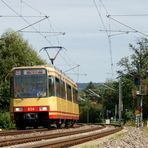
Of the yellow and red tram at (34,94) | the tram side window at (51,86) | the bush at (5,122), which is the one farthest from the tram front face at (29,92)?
the bush at (5,122)

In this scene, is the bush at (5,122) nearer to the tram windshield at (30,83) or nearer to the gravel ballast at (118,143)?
the tram windshield at (30,83)

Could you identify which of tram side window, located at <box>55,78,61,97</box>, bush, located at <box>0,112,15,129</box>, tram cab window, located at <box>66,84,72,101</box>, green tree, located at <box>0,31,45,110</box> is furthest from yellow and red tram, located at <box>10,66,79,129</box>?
green tree, located at <box>0,31,45,110</box>

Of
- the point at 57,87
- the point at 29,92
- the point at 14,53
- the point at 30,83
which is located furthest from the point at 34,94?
the point at 14,53

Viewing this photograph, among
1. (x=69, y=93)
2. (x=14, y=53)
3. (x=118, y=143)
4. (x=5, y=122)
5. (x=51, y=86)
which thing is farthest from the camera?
(x=14, y=53)

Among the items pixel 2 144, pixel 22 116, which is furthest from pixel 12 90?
pixel 2 144

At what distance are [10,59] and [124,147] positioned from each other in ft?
190

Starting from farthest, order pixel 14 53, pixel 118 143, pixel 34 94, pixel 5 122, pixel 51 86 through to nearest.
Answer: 1. pixel 14 53
2. pixel 5 122
3. pixel 51 86
4. pixel 34 94
5. pixel 118 143

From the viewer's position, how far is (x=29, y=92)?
1395 inches

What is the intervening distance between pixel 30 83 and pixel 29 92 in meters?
0.51

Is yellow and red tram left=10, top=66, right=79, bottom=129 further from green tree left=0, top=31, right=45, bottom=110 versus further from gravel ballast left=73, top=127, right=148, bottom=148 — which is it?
green tree left=0, top=31, right=45, bottom=110

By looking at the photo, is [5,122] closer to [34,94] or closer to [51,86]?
[34,94]

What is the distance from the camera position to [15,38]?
82.1 m

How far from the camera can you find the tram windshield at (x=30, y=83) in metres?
35.4

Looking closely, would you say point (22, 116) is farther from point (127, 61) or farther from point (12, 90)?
point (127, 61)
